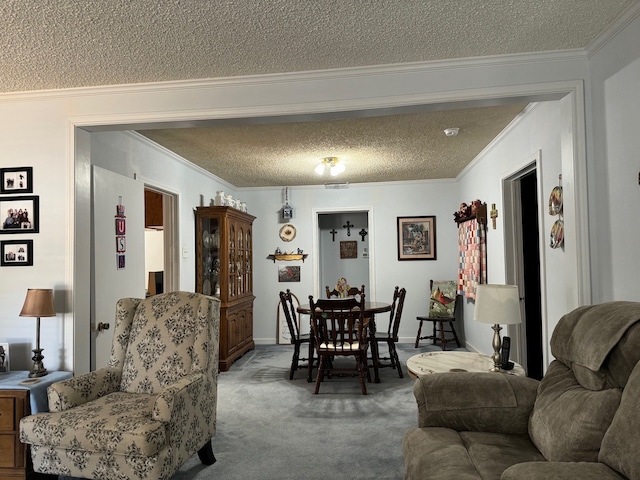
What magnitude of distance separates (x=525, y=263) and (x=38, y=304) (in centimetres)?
396

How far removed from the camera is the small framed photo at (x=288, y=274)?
709 centimetres

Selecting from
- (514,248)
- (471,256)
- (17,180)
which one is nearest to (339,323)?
(514,248)

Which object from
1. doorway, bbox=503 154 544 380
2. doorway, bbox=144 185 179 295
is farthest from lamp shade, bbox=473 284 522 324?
doorway, bbox=144 185 179 295

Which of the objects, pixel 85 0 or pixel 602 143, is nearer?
pixel 85 0

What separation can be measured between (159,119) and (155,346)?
1.46 metres

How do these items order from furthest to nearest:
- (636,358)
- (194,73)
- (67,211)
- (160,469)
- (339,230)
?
1. (339,230)
2. (67,211)
3. (194,73)
4. (160,469)
5. (636,358)

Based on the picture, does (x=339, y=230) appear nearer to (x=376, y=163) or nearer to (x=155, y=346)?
(x=376, y=163)

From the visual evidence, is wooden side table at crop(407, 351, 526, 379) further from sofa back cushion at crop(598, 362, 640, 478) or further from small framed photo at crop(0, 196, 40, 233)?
small framed photo at crop(0, 196, 40, 233)

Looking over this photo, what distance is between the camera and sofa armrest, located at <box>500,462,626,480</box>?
4.43ft

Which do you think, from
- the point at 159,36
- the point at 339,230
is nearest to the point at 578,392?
the point at 159,36

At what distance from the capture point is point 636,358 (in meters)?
1.57

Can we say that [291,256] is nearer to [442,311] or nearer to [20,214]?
[442,311]

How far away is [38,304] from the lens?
2.82 m

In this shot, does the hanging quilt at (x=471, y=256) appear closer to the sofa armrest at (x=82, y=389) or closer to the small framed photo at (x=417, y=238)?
the small framed photo at (x=417, y=238)
